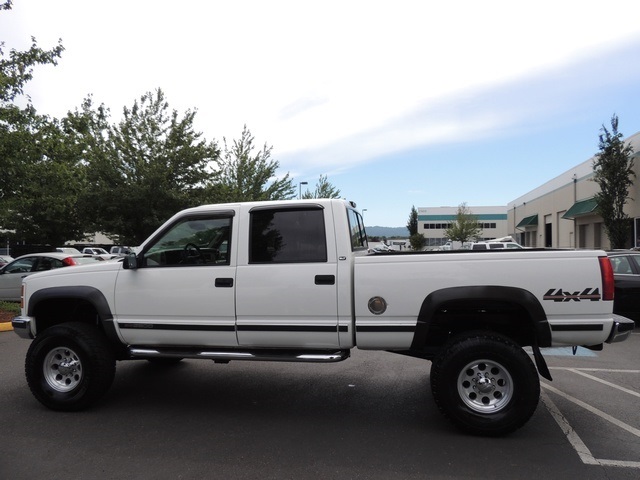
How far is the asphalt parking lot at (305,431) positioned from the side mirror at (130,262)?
147cm

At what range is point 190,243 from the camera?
5.04 meters

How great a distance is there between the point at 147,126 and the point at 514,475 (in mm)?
18490

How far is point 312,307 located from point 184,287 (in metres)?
1.31

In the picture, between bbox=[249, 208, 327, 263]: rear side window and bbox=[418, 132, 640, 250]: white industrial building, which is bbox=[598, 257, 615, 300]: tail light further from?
bbox=[418, 132, 640, 250]: white industrial building

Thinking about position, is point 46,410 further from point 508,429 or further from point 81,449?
point 508,429

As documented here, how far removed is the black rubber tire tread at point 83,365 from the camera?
4867mm

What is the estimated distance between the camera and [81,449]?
398 centimetres

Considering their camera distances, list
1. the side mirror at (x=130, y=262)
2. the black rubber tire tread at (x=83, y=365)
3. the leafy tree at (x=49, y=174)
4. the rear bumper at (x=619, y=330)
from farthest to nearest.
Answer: the leafy tree at (x=49, y=174)
the black rubber tire tread at (x=83, y=365)
the side mirror at (x=130, y=262)
the rear bumper at (x=619, y=330)

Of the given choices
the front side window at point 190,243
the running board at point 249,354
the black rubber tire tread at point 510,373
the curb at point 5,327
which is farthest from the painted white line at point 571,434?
the curb at point 5,327

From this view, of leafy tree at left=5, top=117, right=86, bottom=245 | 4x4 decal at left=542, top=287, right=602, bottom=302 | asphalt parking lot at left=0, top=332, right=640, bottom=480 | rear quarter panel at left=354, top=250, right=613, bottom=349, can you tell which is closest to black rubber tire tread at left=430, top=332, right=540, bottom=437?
asphalt parking lot at left=0, top=332, right=640, bottom=480

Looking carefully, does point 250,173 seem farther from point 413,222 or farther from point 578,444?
point 413,222

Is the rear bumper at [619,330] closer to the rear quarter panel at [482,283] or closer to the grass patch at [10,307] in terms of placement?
the rear quarter panel at [482,283]

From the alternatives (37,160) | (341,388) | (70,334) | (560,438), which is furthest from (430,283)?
(37,160)

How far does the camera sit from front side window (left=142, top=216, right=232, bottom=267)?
193 inches
